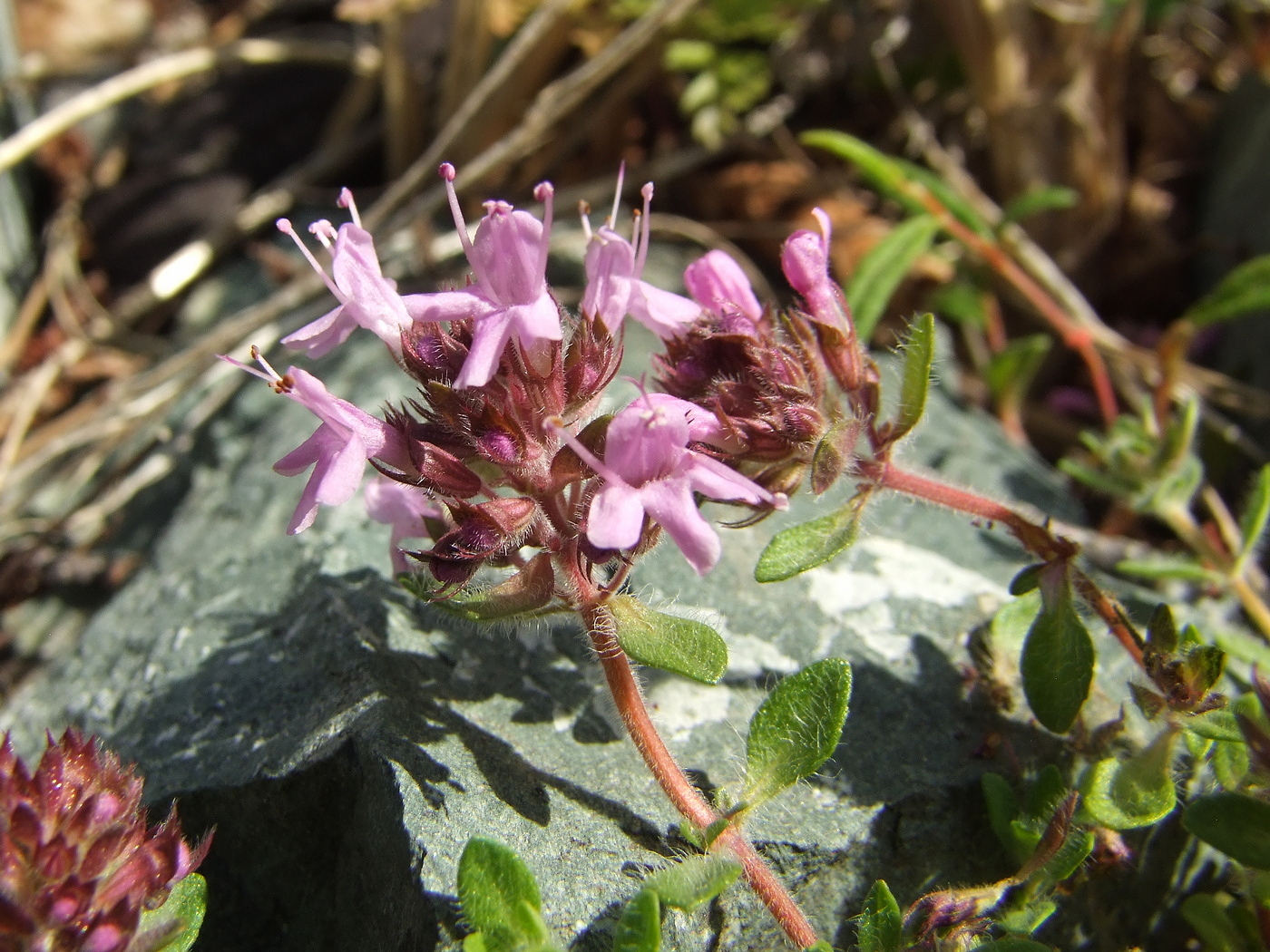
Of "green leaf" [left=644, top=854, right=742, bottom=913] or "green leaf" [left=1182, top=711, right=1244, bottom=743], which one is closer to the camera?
"green leaf" [left=644, top=854, right=742, bottom=913]

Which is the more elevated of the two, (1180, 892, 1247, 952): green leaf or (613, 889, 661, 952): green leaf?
(613, 889, 661, 952): green leaf

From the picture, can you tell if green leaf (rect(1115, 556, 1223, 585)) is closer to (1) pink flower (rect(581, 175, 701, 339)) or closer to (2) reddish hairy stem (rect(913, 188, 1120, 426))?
(2) reddish hairy stem (rect(913, 188, 1120, 426))

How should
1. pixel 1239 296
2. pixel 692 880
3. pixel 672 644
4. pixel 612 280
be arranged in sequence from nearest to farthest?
1. pixel 692 880
2. pixel 672 644
3. pixel 612 280
4. pixel 1239 296

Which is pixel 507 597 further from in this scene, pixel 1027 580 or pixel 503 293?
pixel 1027 580

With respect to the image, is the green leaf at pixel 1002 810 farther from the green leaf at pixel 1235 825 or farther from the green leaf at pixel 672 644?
the green leaf at pixel 672 644

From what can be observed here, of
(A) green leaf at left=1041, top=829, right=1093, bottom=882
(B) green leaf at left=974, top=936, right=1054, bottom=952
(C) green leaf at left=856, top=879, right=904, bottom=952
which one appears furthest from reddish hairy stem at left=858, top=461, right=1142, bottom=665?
(C) green leaf at left=856, top=879, right=904, bottom=952

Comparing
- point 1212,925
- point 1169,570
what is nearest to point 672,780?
point 1212,925

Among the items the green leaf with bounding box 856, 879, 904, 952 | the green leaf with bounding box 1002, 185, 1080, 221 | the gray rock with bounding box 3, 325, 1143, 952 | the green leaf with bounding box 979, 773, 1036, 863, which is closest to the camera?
the green leaf with bounding box 856, 879, 904, 952

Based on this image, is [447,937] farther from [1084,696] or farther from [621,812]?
[1084,696]
